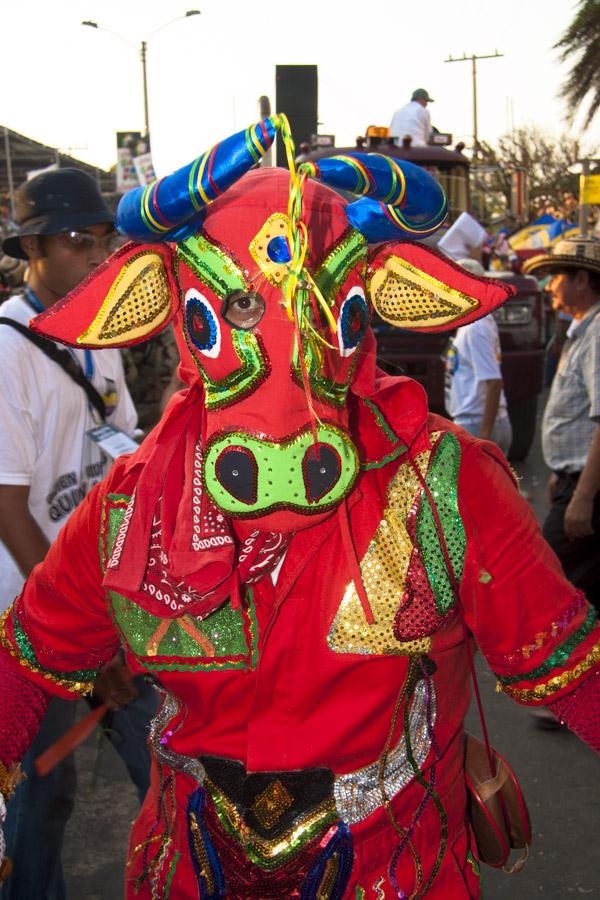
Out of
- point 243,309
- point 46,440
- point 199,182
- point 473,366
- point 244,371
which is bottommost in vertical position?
point 473,366

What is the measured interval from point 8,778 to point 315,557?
76 centimetres

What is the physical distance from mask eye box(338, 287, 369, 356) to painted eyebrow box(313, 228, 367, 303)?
41mm

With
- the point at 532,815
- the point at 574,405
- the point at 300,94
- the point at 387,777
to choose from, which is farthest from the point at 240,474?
the point at 300,94

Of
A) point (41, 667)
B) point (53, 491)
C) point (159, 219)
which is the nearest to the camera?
point (159, 219)

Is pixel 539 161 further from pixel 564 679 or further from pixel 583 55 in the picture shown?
pixel 564 679

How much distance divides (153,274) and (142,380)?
3.07 m

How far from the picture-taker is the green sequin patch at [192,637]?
5.96ft

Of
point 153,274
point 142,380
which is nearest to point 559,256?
point 142,380

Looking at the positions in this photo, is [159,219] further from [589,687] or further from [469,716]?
[469,716]

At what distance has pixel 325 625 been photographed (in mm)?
1766

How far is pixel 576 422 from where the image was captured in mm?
4586

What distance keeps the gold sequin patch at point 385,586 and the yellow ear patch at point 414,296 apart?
0.27 m

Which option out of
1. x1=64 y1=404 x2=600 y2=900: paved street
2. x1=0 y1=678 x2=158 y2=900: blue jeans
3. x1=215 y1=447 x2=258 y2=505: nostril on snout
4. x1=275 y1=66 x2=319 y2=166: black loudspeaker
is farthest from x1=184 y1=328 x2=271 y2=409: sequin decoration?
x1=275 y1=66 x2=319 y2=166: black loudspeaker


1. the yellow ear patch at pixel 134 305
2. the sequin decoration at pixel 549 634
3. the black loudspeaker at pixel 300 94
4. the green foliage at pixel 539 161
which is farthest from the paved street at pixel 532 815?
the green foliage at pixel 539 161
